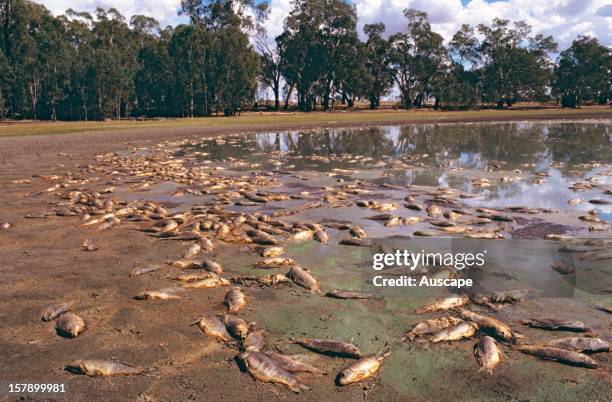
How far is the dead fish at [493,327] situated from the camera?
5.14 m

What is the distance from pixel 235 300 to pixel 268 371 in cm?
170

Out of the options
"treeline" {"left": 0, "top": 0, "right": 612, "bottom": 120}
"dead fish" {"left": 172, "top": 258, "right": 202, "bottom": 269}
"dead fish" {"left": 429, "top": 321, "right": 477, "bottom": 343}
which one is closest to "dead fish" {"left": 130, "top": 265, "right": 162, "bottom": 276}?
"dead fish" {"left": 172, "top": 258, "right": 202, "bottom": 269}

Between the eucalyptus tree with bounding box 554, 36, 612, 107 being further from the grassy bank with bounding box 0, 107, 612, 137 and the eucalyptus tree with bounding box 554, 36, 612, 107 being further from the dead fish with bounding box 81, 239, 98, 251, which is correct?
the dead fish with bounding box 81, 239, 98, 251

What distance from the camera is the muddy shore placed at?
4.30 m

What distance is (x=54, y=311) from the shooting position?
575cm

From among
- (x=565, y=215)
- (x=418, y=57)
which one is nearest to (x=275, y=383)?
(x=565, y=215)

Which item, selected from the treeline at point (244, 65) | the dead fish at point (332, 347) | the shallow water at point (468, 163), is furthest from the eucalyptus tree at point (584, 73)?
the dead fish at point (332, 347)

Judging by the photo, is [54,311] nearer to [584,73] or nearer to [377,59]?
[377,59]

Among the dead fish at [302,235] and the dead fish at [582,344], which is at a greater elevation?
the dead fish at [302,235]

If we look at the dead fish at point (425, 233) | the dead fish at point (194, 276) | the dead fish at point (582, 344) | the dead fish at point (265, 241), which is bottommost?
the dead fish at point (194, 276)

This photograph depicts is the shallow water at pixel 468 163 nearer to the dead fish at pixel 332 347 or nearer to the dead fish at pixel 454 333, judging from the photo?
the dead fish at pixel 454 333

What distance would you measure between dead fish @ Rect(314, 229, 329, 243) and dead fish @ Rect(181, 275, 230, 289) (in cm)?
256

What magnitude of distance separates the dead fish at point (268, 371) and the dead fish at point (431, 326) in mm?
1600

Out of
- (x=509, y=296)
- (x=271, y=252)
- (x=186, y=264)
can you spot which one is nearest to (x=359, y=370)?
(x=509, y=296)
